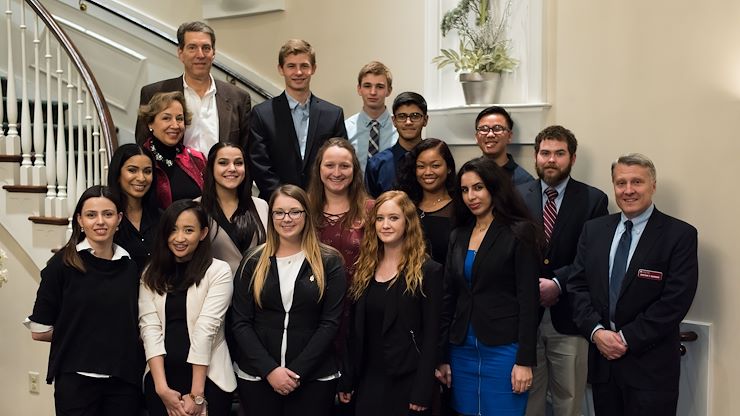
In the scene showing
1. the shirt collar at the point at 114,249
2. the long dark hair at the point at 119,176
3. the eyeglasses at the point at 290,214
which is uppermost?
the long dark hair at the point at 119,176

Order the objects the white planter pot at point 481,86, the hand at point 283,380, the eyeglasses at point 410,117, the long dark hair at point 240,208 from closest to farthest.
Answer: the hand at point 283,380 → the long dark hair at point 240,208 → the eyeglasses at point 410,117 → the white planter pot at point 481,86

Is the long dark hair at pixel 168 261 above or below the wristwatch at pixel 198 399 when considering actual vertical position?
above

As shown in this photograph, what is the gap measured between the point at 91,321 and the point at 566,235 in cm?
200

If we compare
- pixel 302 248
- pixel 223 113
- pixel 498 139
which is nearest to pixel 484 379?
pixel 302 248

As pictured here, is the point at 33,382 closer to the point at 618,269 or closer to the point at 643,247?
the point at 618,269

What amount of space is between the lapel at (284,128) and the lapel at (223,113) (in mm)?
221

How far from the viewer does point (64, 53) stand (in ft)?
15.4

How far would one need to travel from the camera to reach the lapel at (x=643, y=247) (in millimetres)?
3157

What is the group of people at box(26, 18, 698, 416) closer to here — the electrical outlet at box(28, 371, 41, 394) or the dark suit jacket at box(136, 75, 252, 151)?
the dark suit jacket at box(136, 75, 252, 151)

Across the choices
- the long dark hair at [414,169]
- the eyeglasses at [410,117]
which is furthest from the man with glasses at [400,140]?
the long dark hair at [414,169]

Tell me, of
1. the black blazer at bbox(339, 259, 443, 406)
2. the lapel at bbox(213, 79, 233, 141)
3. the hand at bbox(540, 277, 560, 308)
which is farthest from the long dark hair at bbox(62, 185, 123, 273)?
the hand at bbox(540, 277, 560, 308)

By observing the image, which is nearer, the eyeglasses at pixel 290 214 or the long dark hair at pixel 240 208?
the eyeglasses at pixel 290 214

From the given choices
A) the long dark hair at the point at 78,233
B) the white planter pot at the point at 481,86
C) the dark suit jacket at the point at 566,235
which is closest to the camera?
the long dark hair at the point at 78,233

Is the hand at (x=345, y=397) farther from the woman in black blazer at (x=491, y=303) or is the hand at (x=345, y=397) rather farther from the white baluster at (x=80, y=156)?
the white baluster at (x=80, y=156)
